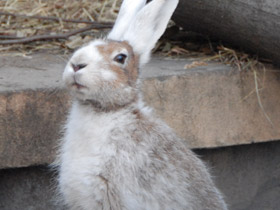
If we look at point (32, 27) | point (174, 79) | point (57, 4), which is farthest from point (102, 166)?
point (57, 4)

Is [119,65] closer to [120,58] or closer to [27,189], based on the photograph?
[120,58]

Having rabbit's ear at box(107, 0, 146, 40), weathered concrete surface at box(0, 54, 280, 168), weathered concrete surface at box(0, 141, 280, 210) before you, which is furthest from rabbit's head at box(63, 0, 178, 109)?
weathered concrete surface at box(0, 141, 280, 210)

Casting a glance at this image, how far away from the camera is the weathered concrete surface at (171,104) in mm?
4875

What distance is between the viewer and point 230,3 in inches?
211

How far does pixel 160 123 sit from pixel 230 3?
1407 millimetres

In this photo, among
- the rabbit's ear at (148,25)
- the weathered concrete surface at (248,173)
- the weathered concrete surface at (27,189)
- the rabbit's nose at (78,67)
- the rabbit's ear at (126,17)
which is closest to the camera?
the rabbit's nose at (78,67)

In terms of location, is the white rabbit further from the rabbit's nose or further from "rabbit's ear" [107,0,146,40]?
"rabbit's ear" [107,0,146,40]

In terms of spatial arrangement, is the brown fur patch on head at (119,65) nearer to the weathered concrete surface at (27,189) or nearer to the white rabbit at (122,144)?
the white rabbit at (122,144)

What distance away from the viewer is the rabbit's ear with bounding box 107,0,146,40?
15.3 feet

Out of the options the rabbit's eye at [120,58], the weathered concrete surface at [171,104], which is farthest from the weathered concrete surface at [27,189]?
the rabbit's eye at [120,58]

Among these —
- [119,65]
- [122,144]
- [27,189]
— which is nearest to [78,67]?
[119,65]

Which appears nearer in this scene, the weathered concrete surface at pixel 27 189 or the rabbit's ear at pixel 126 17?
the rabbit's ear at pixel 126 17

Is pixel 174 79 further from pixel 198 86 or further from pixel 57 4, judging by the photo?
pixel 57 4

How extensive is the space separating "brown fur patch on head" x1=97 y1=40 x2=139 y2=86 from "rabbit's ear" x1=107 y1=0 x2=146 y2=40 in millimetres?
217
